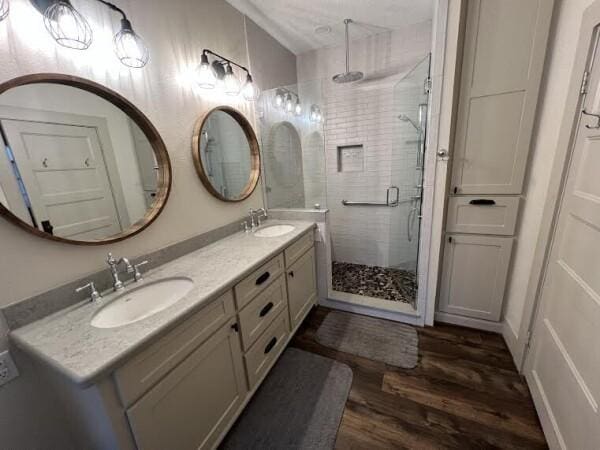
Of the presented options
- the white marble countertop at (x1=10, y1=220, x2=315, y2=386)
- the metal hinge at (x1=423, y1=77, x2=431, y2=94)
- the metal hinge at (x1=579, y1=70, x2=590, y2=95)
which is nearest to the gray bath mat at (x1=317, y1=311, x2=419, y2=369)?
the white marble countertop at (x1=10, y1=220, x2=315, y2=386)

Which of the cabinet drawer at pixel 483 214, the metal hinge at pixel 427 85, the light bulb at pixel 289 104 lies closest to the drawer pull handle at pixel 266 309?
the cabinet drawer at pixel 483 214

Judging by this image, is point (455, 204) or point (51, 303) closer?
point (51, 303)

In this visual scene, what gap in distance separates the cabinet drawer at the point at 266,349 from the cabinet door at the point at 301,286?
125mm

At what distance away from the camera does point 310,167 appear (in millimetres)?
2555

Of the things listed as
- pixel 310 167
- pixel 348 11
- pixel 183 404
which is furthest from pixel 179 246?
pixel 348 11

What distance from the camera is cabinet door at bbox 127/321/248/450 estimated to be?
2.79 ft

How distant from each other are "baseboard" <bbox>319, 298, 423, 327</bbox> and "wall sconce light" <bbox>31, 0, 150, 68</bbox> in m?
2.30

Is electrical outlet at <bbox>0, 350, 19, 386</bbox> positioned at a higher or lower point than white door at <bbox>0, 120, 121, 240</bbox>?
lower

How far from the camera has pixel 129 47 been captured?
1.16 m

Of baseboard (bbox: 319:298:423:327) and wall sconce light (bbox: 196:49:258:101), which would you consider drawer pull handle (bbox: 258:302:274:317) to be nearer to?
baseboard (bbox: 319:298:423:327)

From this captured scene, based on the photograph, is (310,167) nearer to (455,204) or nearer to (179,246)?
(455,204)

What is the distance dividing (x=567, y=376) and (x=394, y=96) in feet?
8.11

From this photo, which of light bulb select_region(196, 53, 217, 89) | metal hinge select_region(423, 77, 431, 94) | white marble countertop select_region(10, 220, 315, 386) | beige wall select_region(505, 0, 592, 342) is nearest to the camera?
white marble countertop select_region(10, 220, 315, 386)

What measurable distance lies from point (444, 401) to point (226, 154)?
2.23 m
